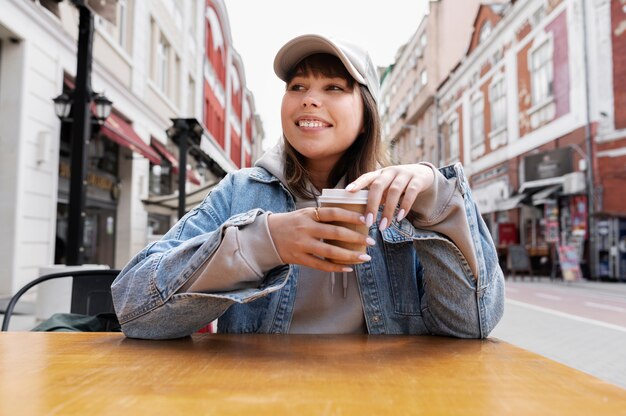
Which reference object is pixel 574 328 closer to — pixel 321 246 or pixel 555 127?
pixel 321 246

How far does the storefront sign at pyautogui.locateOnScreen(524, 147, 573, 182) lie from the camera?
14148 millimetres

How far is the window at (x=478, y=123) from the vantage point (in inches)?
805

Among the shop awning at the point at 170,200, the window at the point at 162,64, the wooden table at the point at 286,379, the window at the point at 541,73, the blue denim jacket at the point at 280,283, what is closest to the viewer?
the wooden table at the point at 286,379

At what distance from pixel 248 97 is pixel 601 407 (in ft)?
120

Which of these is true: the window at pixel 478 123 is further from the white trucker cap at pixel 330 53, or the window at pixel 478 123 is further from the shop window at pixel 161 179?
the white trucker cap at pixel 330 53

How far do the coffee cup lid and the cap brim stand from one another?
559 millimetres

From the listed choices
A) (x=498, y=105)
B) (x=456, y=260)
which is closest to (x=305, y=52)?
(x=456, y=260)

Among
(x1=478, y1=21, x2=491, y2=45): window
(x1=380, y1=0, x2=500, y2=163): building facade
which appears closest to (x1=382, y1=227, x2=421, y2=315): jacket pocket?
(x1=478, y1=21, x2=491, y2=45): window

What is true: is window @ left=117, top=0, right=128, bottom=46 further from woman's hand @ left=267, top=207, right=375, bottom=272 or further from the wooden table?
woman's hand @ left=267, top=207, right=375, bottom=272

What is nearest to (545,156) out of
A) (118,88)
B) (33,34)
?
(118,88)

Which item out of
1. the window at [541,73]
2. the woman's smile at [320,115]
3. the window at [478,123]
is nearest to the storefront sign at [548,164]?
the window at [541,73]

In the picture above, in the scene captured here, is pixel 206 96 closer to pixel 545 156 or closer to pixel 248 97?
pixel 545 156

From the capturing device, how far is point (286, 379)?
84cm

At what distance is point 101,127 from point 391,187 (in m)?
6.73
